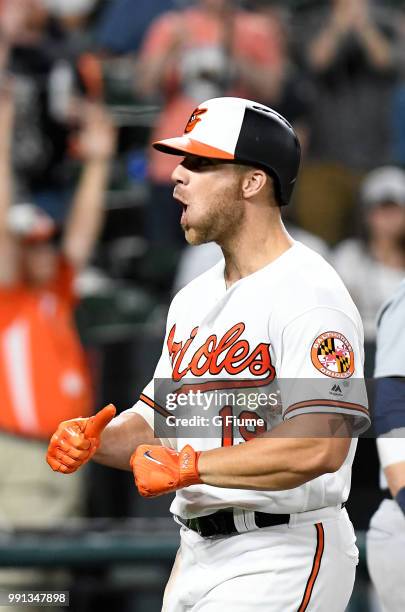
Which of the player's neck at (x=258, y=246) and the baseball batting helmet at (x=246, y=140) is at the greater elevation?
the baseball batting helmet at (x=246, y=140)

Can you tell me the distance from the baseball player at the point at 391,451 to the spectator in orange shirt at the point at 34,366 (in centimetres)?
225

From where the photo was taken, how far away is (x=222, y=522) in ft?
9.65

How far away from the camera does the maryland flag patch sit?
269cm

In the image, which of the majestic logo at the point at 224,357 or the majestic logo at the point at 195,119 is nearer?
the majestic logo at the point at 224,357

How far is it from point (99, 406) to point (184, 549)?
2.43 m

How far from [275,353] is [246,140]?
1.75ft

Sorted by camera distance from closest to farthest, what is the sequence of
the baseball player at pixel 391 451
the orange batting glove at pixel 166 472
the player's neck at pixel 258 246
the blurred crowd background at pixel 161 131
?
the orange batting glove at pixel 166 472
the player's neck at pixel 258 246
the baseball player at pixel 391 451
the blurred crowd background at pixel 161 131

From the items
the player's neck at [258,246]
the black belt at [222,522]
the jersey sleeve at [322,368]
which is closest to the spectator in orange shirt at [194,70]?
the player's neck at [258,246]

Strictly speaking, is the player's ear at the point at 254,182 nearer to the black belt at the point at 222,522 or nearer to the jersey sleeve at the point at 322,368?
the jersey sleeve at the point at 322,368

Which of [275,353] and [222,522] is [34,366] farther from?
[275,353]

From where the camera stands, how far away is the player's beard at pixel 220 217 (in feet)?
9.73

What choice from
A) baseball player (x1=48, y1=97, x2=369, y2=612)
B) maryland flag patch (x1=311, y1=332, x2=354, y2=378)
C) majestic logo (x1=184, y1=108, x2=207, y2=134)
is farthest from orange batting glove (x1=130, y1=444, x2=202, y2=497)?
majestic logo (x1=184, y1=108, x2=207, y2=134)

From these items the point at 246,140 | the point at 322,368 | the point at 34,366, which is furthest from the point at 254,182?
the point at 34,366

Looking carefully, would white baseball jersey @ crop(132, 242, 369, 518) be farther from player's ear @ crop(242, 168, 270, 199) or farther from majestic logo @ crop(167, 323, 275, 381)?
player's ear @ crop(242, 168, 270, 199)
